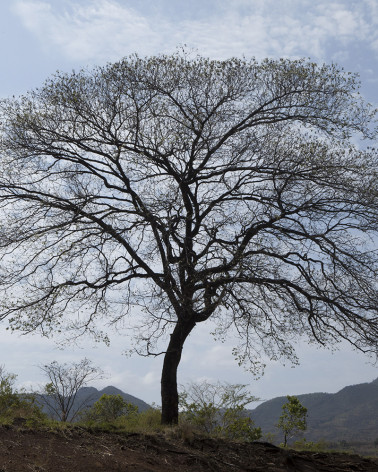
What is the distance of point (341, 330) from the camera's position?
12.8 m

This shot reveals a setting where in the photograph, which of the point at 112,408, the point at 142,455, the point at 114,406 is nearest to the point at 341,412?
the point at 114,406

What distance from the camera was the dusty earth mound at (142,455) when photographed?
25.9 ft

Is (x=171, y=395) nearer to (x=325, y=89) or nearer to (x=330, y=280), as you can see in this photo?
(x=330, y=280)

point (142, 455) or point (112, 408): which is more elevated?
point (112, 408)

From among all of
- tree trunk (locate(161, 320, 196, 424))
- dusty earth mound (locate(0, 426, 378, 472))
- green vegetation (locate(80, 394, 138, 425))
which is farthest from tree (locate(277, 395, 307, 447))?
green vegetation (locate(80, 394, 138, 425))

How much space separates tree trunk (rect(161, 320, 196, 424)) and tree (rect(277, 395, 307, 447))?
2944 mm

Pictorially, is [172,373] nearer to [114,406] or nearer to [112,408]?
[112,408]

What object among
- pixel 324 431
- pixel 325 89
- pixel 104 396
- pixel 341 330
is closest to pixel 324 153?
pixel 325 89

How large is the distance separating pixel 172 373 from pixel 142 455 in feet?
14.0

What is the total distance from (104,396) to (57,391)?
1.44 meters

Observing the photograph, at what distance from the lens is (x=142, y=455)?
347 inches

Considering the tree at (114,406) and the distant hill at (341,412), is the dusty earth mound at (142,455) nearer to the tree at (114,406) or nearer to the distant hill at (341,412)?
the tree at (114,406)

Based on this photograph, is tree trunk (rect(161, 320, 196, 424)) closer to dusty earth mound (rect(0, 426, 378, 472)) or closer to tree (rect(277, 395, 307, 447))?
dusty earth mound (rect(0, 426, 378, 472))

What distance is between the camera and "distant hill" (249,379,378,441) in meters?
54.0
